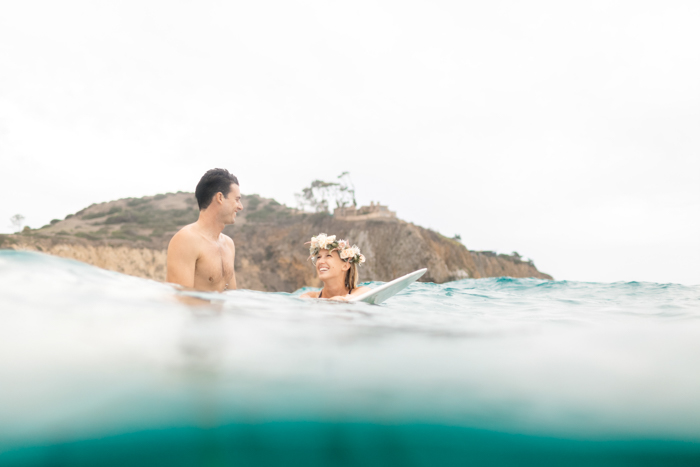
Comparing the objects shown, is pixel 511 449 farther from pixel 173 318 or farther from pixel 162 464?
pixel 173 318

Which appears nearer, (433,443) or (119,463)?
(119,463)

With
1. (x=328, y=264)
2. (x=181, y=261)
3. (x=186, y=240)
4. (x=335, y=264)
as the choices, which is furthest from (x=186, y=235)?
(x=335, y=264)

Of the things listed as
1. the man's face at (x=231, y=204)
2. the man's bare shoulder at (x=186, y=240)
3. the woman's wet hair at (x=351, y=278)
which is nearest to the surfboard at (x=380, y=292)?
the woman's wet hair at (x=351, y=278)

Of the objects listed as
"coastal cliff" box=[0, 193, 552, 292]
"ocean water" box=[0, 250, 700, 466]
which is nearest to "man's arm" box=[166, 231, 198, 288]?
"ocean water" box=[0, 250, 700, 466]

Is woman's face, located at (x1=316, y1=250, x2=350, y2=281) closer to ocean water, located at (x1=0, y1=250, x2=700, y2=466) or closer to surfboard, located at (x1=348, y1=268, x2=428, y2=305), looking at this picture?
surfboard, located at (x1=348, y1=268, x2=428, y2=305)

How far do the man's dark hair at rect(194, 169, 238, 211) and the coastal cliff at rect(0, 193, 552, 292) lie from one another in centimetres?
2479

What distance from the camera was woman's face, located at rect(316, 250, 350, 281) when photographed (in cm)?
538

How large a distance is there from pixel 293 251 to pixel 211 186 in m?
27.9

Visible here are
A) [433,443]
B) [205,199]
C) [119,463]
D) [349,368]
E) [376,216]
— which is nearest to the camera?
[119,463]

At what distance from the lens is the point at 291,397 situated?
231cm

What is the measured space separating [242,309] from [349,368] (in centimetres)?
105

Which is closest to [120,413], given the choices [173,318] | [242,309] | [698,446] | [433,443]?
[173,318]

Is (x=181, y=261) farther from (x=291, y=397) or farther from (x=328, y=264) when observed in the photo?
(x=291, y=397)

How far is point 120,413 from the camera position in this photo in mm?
2146
